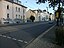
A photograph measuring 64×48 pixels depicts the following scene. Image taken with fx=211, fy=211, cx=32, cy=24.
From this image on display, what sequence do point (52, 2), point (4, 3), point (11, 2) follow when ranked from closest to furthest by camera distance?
1. point (52, 2)
2. point (4, 3)
3. point (11, 2)

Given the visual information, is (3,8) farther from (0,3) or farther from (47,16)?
(47,16)

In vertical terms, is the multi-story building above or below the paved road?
above

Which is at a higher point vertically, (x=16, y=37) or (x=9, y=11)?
(x=9, y=11)

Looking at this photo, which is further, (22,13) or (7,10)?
(22,13)

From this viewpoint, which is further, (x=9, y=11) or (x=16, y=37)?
(x=9, y=11)

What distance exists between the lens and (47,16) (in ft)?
545

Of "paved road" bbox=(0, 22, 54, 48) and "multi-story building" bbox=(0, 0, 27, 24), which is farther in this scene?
"multi-story building" bbox=(0, 0, 27, 24)

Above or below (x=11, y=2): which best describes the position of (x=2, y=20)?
below

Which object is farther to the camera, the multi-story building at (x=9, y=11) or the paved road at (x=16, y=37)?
the multi-story building at (x=9, y=11)

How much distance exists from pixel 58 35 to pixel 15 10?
7181cm

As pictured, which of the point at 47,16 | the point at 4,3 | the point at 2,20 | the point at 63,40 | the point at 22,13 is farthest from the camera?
the point at 47,16

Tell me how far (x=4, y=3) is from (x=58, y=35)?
208ft

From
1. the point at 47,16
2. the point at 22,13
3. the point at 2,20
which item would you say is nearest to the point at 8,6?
the point at 2,20

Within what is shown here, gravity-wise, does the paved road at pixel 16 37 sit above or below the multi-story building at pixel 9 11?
below
